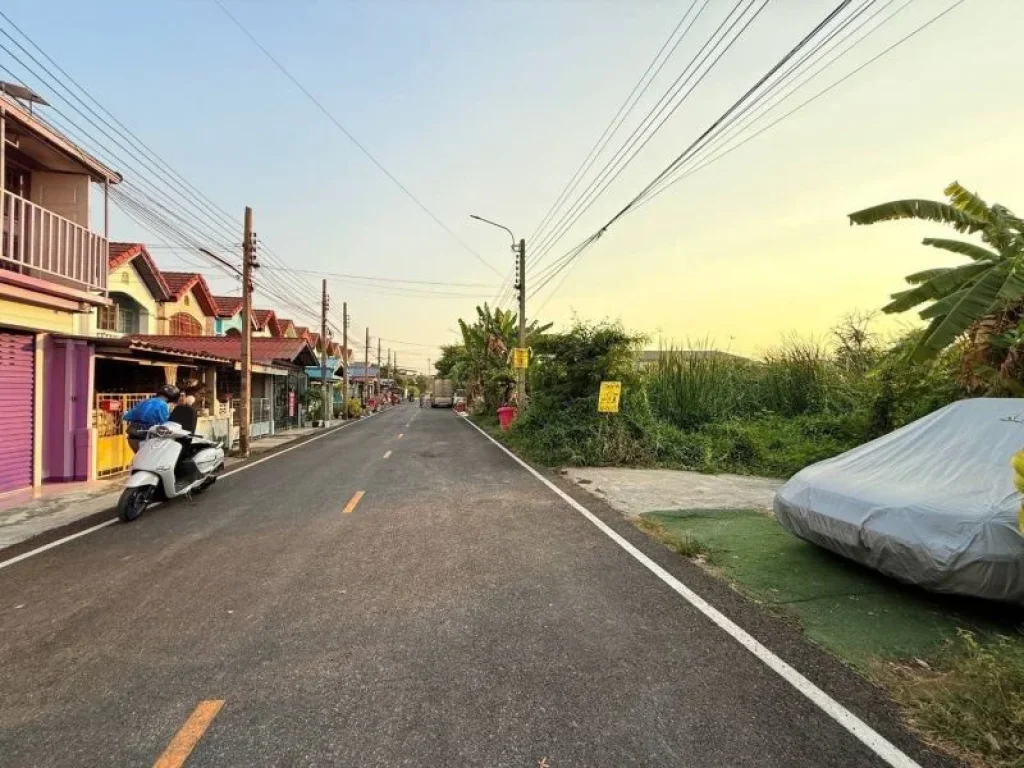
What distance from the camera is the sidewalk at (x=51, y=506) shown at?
8.11 metres

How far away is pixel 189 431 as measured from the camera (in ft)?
32.2

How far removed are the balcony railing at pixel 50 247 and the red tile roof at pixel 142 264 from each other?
920 cm

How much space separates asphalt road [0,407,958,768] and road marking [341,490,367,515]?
1.49m

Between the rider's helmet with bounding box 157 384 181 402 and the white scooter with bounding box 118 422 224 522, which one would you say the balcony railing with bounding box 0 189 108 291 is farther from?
the white scooter with bounding box 118 422 224 522

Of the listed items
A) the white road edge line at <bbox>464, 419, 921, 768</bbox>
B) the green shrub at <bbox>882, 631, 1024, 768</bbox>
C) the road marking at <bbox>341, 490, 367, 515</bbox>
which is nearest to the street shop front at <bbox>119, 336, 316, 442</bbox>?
the road marking at <bbox>341, 490, 367, 515</bbox>

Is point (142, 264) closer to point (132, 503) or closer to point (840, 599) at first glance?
point (132, 503)

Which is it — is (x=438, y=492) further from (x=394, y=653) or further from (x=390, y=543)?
(x=394, y=653)

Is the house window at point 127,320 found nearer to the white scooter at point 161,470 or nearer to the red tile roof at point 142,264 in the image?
the red tile roof at point 142,264

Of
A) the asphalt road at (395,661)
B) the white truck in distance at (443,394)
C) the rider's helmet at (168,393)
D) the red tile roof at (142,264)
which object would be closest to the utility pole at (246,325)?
the red tile roof at (142,264)

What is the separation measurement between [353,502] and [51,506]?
4720 mm

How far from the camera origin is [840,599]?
509 cm

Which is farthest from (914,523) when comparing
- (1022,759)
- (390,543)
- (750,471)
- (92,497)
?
(92,497)

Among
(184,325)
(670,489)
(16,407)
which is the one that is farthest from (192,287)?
(670,489)

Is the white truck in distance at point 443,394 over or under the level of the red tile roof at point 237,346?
under
